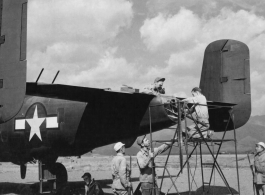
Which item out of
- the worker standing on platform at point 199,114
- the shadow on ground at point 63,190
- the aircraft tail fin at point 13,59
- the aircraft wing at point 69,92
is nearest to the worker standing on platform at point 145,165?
the worker standing on platform at point 199,114

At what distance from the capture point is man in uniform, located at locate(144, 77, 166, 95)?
1194 centimetres

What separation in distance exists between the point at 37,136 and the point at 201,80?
7.14m

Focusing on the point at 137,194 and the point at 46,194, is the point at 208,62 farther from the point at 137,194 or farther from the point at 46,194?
the point at 46,194

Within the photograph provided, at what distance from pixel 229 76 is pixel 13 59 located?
8481 mm

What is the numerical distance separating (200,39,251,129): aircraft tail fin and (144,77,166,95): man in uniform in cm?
272

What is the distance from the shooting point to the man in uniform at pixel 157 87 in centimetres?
1194

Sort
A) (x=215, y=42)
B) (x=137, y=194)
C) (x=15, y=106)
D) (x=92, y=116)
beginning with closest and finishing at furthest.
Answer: (x=15, y=106)
(x=137, y=194)
(x=92, y=116)
(x=215, y=42)

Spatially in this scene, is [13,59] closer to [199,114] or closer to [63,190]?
[199,114]

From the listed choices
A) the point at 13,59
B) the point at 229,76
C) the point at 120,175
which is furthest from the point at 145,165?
the point at 229,76

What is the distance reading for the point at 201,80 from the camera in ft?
47.1

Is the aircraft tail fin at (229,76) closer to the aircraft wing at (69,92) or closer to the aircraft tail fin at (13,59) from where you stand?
the aircraft wing at (69,92)

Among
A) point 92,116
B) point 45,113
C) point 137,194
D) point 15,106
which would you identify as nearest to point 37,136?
point 45,113

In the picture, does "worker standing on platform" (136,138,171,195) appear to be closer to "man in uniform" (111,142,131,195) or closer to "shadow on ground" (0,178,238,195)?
"man in uniform" (111,142,131,195)

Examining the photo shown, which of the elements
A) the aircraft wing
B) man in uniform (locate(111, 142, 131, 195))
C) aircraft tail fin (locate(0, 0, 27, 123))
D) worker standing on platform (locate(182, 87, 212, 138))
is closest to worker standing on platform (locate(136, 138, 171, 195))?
man in uniform (locate(111, 142, 131, 195))
